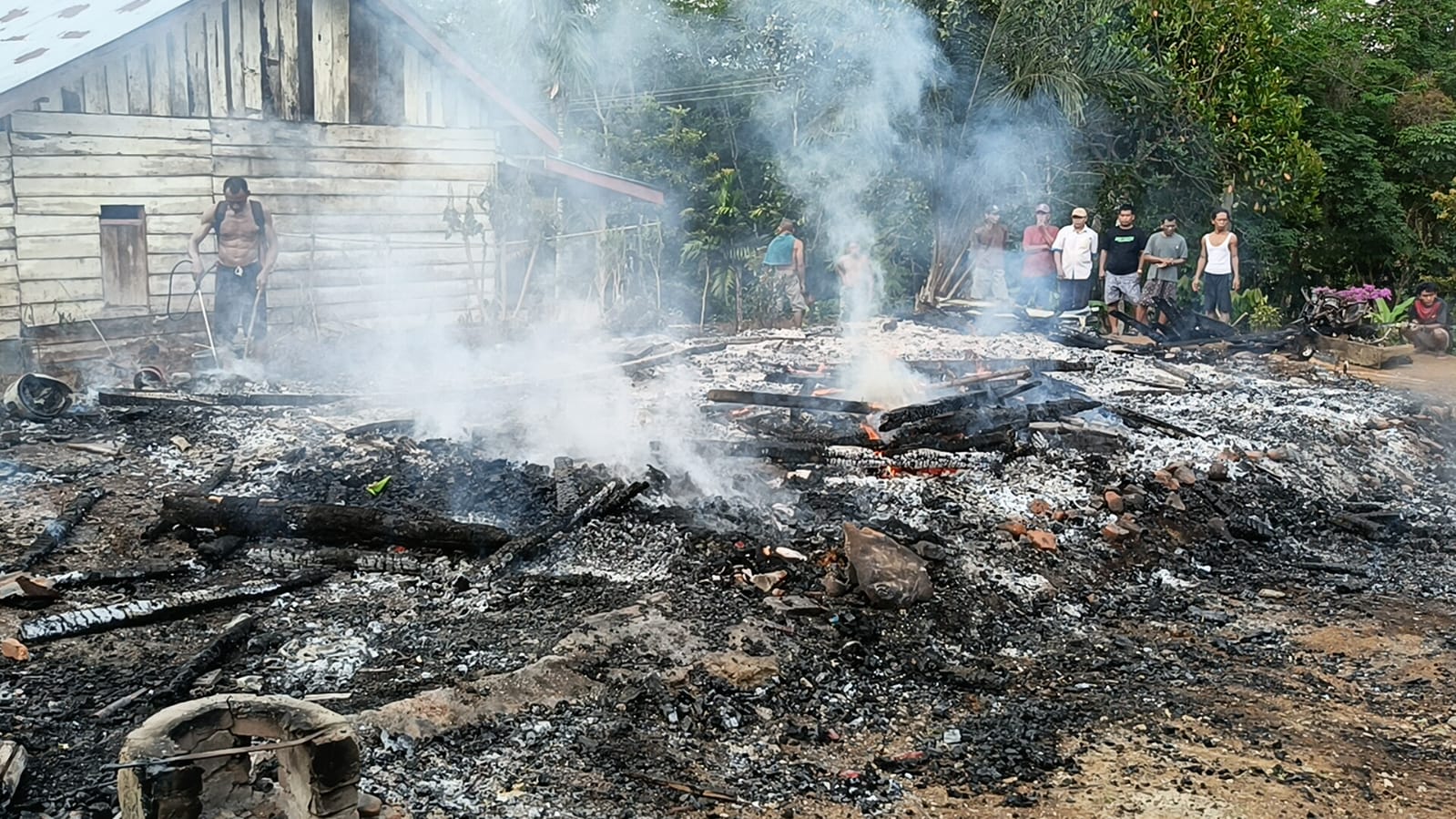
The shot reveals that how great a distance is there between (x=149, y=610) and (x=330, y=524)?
3.92 ft

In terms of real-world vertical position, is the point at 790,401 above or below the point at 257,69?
below

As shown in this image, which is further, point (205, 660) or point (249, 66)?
point (249, 66)

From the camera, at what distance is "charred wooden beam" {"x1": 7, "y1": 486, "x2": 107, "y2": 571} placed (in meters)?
6.16

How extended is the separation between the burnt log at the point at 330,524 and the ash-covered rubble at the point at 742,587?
0.09 m

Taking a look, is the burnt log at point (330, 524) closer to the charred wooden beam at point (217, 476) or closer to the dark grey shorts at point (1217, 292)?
the charred wooden beam at point (217, 476)

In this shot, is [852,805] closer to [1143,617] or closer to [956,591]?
[956,591]

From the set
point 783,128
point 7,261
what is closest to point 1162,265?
point 783,128

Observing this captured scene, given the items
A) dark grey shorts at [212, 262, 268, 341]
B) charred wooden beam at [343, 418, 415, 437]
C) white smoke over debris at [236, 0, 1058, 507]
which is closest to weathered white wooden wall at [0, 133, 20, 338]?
dark grey shorts at [212, 262, 268, 341]

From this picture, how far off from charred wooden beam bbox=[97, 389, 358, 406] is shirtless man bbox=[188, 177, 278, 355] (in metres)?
1.96

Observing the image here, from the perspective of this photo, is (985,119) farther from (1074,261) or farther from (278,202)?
(278,202)

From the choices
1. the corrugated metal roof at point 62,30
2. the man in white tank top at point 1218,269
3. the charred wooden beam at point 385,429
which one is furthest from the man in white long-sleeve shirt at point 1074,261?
the corrugated metal roof at point 62,30

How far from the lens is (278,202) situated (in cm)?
1320

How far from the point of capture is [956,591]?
619 centimetres

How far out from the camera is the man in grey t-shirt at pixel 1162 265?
1383 centimetres
